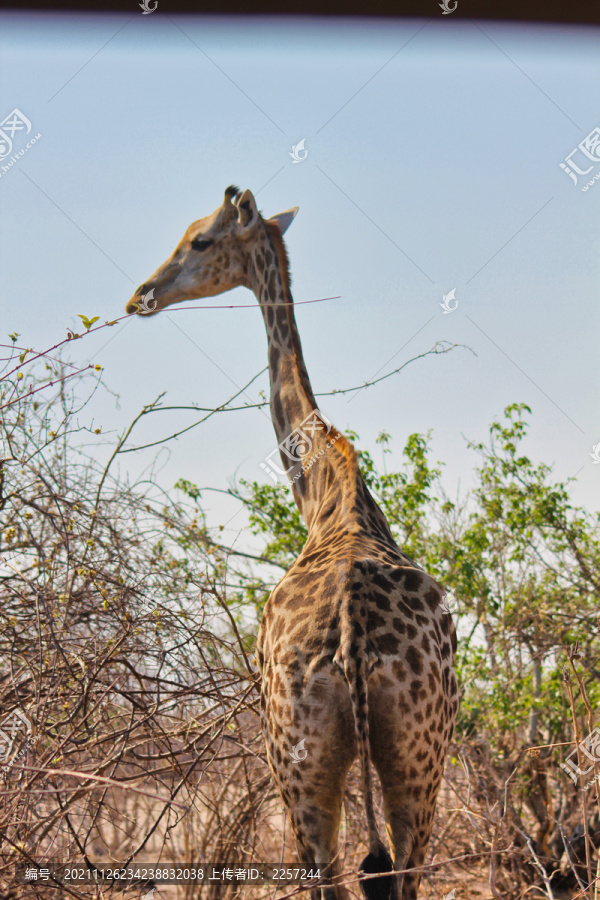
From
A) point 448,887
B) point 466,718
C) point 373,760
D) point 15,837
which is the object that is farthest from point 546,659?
point 15,837

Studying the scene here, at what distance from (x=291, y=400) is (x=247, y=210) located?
1657 mm

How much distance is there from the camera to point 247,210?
6105 millimetres

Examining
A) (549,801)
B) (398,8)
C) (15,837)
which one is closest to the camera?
(398,8)

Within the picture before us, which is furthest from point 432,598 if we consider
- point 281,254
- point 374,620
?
point 281,254

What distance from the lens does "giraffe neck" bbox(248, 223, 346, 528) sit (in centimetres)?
492

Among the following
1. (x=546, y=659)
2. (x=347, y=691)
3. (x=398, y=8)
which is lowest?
(x=347, y=691)

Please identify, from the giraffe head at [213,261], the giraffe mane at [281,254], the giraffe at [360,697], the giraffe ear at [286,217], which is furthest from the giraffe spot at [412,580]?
the giraffe ear at [286,217]

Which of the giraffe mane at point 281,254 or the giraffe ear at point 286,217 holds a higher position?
the giraffe ear at point 286,217

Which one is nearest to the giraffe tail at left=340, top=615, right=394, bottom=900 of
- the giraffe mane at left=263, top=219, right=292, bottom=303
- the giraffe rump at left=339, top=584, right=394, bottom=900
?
the giraffe rump at left=339, top=584, right=394, bottom=900

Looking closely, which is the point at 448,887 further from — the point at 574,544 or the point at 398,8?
the point at 398,8

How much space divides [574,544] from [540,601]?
2.10 ft

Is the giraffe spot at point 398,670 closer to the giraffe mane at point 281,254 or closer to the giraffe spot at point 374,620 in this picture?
the giraffe spot at point 374,620

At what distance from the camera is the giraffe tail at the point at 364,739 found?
3170 mm

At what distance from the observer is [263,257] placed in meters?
5.95
